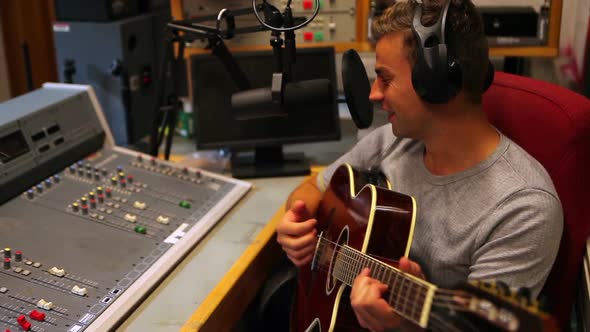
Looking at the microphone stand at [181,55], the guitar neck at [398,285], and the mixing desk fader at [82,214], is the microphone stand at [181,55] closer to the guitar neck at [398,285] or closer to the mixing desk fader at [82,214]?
the mixing desk fader at [82,214]

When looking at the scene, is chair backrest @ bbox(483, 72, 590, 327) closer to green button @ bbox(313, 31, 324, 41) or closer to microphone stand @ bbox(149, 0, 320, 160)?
microphone stand @ bbox(149, 0, 320, 160)

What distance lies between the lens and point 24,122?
156 centimetres

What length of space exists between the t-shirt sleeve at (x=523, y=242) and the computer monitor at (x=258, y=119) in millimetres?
864

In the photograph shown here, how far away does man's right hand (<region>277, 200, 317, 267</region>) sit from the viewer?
1.42m

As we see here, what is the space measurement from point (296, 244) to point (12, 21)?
1.97m

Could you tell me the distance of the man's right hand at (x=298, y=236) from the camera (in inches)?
→ 56.0

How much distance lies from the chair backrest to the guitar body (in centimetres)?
30

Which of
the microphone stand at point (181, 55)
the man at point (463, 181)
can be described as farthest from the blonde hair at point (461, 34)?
the microphone stand at point (181, 55)

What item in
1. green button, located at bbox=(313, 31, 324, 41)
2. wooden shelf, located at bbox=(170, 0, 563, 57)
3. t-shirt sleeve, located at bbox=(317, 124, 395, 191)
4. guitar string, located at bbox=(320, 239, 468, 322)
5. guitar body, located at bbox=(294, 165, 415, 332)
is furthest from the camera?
green button, located at bbox=(313, 31, 324, 41)

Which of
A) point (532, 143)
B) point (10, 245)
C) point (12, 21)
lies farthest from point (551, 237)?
point (12, 21)

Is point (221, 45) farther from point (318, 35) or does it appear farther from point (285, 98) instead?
point (318, 35)

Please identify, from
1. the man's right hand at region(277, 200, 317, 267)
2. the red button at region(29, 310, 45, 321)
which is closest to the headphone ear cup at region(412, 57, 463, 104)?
the man's right hand at region(277, 200, 317, 267)

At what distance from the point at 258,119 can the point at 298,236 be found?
64cm

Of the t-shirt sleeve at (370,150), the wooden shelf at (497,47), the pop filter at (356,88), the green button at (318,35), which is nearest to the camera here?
the pop filter at (356,88)
